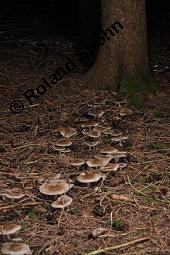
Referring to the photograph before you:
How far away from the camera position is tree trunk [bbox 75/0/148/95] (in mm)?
5789

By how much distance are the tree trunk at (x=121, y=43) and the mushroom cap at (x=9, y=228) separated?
308cm

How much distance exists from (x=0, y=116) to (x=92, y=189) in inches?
81.5

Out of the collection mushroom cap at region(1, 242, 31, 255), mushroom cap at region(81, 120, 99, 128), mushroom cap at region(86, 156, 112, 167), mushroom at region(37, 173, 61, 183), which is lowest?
mushroom cap at region(1, 242, 31, 255)

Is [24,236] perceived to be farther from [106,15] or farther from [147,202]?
[106,15]

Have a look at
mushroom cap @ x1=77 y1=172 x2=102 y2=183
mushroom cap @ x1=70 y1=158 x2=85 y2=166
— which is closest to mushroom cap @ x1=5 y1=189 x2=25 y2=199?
mushroom cap @ x1=77 y1=172 x2=102 y2=183

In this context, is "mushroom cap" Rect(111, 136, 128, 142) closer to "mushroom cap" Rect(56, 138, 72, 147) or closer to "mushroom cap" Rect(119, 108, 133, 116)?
"mushroom cap" Rect(56, 138, 72, 147)

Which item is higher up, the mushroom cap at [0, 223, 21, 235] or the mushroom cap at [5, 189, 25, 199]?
the mushroom cap at [5, 189, 25, 199]

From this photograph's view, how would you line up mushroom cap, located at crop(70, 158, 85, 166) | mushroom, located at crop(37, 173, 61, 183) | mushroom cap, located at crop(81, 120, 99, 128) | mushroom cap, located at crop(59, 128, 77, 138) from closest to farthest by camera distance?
mushroom, located at crop(37, 173, 61, 183)
mushroom cap, located at crop(70, 158, 85, 166)
mushroom cap, located at crop(59, 128, 77, 138)
mushroom cap, located at crop(81, 120, 99, 128)

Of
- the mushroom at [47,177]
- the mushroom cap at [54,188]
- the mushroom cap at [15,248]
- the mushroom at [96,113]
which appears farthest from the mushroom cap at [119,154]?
the mushroom cap at [15,248]

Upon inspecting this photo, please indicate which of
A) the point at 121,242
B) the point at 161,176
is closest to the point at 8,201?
the point at 121,242

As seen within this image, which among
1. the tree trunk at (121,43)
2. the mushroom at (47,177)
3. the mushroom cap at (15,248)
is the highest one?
the tree trunk at (121,43)

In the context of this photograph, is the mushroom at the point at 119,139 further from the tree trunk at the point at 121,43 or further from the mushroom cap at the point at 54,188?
the tree trunk at the point at 121,43

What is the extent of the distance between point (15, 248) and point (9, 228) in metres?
0.25

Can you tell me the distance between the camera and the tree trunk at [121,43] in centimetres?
579
